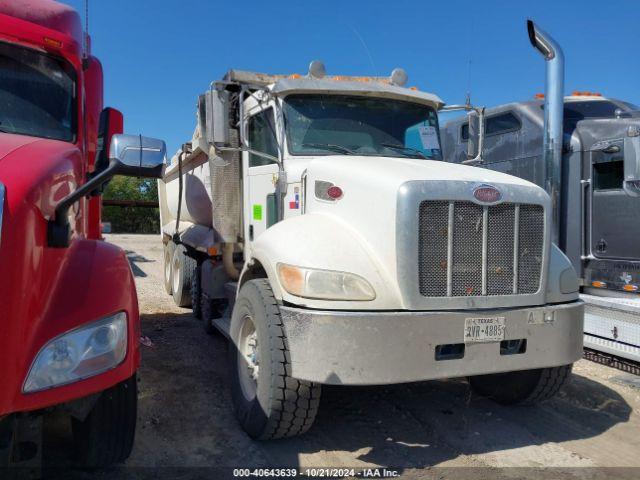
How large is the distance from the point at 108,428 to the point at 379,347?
1576mm

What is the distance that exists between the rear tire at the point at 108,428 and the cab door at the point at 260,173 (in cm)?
217

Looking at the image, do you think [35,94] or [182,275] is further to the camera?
[182,275]

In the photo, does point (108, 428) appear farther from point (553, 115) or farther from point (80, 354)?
point (553, 115)

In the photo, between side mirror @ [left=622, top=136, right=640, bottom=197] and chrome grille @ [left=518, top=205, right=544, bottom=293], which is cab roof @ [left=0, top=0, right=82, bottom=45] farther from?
side mirror @ [left=622, top=136, right=640, bottom=197]

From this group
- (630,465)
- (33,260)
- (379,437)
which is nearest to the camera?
(33,260)

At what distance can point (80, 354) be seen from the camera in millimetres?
2418

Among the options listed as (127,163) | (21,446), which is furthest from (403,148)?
(21,446)

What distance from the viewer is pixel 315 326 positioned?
3.24 m

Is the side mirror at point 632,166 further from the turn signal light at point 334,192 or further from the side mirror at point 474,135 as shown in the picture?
the turn signal light at point 334,192

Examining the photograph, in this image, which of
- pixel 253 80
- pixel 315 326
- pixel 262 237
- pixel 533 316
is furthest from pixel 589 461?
pixel 253 80

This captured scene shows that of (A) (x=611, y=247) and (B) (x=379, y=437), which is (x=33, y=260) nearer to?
(B) (x=379, y=437)

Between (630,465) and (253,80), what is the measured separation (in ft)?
14.4

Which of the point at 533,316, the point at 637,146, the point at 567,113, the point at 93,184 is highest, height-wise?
the point at 567,113

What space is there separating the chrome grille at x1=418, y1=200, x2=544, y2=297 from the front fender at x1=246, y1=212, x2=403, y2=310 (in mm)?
260
